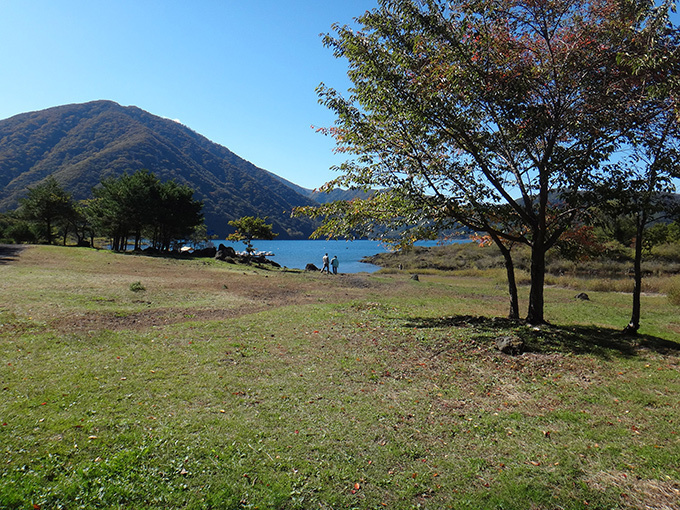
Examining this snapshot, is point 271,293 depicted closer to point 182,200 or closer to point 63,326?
point 63,326

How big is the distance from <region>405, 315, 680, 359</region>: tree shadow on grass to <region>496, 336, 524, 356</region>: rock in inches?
8.7

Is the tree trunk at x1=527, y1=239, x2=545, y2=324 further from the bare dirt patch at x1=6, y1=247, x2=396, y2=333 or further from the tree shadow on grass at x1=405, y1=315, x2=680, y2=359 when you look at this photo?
the bare dirt patch at x1=6, y1=247, x2=396, y2=333

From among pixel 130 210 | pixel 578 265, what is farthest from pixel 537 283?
pixel 130 210

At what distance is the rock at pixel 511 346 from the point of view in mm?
8578

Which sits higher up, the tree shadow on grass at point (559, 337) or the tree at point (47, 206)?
the tree at point (47, 206)

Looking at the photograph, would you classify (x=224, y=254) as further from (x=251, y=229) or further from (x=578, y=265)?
(x=578, y=265)

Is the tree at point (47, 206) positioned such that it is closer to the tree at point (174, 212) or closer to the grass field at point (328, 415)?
the tree at point (174, 212)

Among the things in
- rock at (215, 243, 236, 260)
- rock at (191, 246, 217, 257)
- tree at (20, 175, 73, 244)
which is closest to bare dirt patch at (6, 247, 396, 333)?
rock at (215, 243, 236, 260)

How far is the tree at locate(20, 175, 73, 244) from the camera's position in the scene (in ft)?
163

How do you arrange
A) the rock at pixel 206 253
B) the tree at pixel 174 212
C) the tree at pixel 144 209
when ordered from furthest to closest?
the tree at pixel 174 212 → the tree at pixel 144 209 → the rock at pixel 206 253

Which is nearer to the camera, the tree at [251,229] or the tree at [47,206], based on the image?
the tree at [251,229]

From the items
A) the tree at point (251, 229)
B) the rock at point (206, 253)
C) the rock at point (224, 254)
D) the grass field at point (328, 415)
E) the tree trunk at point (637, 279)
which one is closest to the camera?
the grass field at point (328, 415)

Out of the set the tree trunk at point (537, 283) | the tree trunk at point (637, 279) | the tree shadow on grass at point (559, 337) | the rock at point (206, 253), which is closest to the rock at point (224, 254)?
the rock at point (206, 253)

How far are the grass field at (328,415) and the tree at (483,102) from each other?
3665 mm
